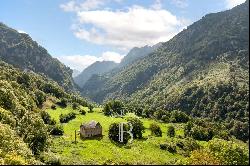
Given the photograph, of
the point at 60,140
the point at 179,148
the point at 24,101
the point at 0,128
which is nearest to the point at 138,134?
the point at 179,148

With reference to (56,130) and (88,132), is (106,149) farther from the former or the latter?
(56,130)

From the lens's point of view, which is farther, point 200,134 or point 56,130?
point 200,134

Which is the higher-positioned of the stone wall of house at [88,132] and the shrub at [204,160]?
the shrub at [204,160]

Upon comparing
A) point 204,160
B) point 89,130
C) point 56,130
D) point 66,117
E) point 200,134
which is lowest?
point 200,134

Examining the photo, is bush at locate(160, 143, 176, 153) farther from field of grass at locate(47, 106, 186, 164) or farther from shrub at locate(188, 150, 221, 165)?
shrub at locate(188, 150, 221, 165)

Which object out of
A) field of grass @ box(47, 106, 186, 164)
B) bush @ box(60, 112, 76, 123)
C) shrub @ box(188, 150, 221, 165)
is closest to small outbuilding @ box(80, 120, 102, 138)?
field of grass @ box(47, 106, 186, 164)

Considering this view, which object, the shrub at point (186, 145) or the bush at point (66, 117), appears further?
the bush at point (66, 117)

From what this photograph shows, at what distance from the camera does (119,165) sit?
35.1 meters

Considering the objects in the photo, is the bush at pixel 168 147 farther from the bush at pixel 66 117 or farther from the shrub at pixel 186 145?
the bush at pixel 66 117

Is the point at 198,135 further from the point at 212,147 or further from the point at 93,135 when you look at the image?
the point at 212,147

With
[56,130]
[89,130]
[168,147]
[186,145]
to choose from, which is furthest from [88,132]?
[186,145]

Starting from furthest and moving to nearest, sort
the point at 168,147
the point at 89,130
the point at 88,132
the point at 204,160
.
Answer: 1. the point at 89,130
2. the point at 88,132
3. the point at 168,147
4. the point at 204,160

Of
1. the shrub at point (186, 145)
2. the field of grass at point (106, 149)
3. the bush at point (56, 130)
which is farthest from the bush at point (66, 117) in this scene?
the shrub at point (186, 145)

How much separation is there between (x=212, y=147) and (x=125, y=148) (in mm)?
60100
